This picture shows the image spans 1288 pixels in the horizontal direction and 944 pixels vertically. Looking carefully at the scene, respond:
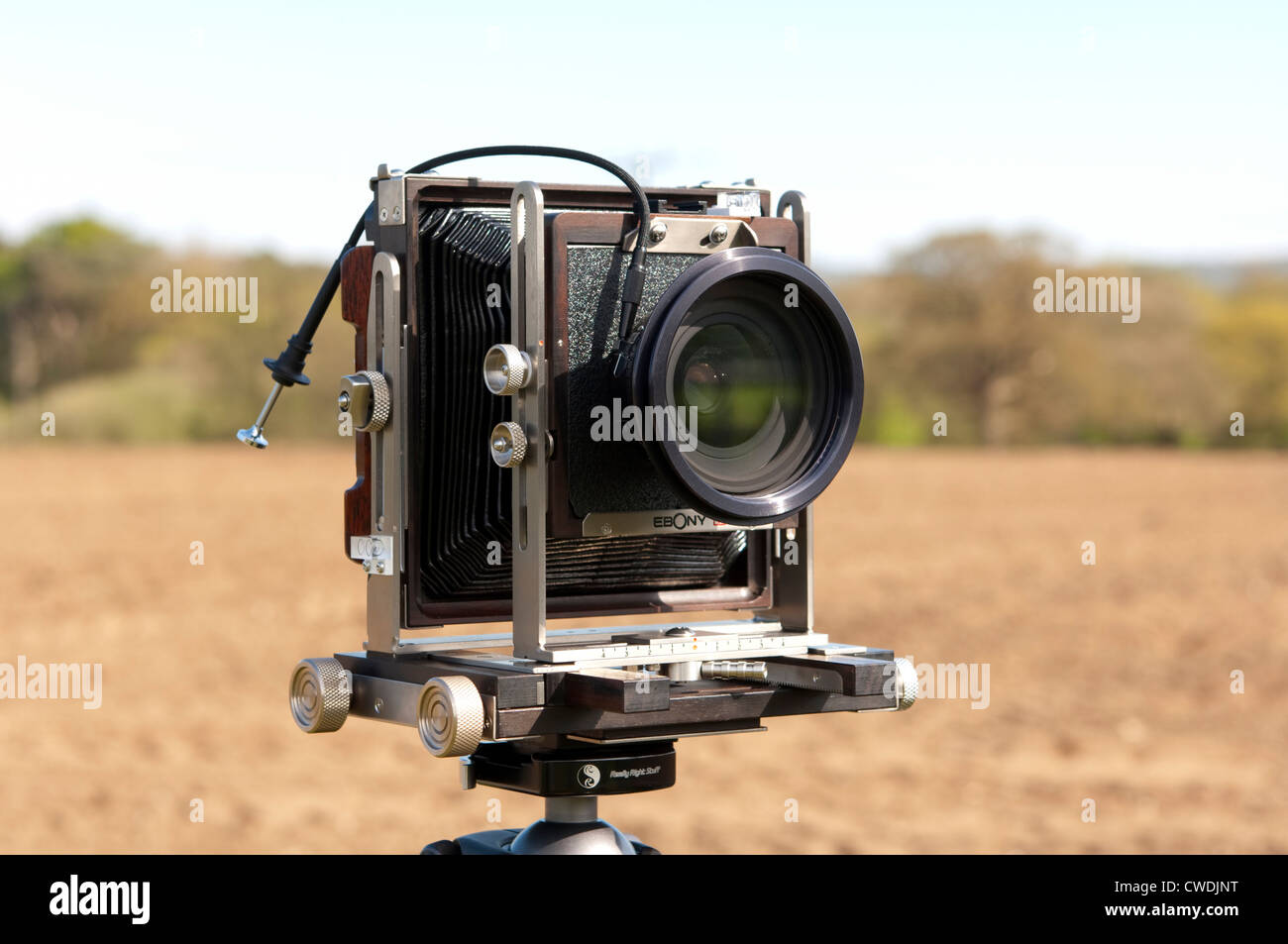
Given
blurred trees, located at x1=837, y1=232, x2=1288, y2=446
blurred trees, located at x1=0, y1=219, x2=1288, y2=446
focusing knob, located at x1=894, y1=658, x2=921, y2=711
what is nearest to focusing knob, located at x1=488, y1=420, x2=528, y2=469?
focusing knob, located at x1=894, y1=658, x2=921, y2=711

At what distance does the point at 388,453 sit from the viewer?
345cm

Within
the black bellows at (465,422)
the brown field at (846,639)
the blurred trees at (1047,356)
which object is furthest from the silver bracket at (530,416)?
the blurred trees at (1047,356)

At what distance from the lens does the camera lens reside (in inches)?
131

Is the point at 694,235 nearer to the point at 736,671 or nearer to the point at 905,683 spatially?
the point at 736,671

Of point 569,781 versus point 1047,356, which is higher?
point 1047,356

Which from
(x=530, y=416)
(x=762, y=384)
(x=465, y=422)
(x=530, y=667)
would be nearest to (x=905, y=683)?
(x=762, y=384)

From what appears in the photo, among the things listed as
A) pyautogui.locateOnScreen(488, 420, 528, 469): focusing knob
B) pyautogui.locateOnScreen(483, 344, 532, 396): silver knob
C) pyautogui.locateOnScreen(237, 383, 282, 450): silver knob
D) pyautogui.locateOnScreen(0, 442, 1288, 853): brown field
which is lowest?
pyautogui.locateOnScreen(0, 442, 1288, 853): brown field

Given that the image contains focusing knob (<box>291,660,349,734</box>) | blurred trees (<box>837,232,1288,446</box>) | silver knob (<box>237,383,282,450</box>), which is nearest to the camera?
focusing knob (<box>291,660,349,734</box>)

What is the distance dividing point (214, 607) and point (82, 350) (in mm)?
17708

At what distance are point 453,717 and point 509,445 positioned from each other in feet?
1.85

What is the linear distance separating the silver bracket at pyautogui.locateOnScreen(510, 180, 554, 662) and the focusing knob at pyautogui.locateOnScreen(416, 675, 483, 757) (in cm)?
23

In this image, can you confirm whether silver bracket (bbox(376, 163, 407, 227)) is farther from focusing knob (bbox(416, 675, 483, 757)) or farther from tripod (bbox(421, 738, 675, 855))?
tripod (bbox(421, 738, 675, 855))

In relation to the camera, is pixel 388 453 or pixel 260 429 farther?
pixel 260 429

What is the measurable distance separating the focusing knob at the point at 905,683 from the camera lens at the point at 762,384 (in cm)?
→ 42
